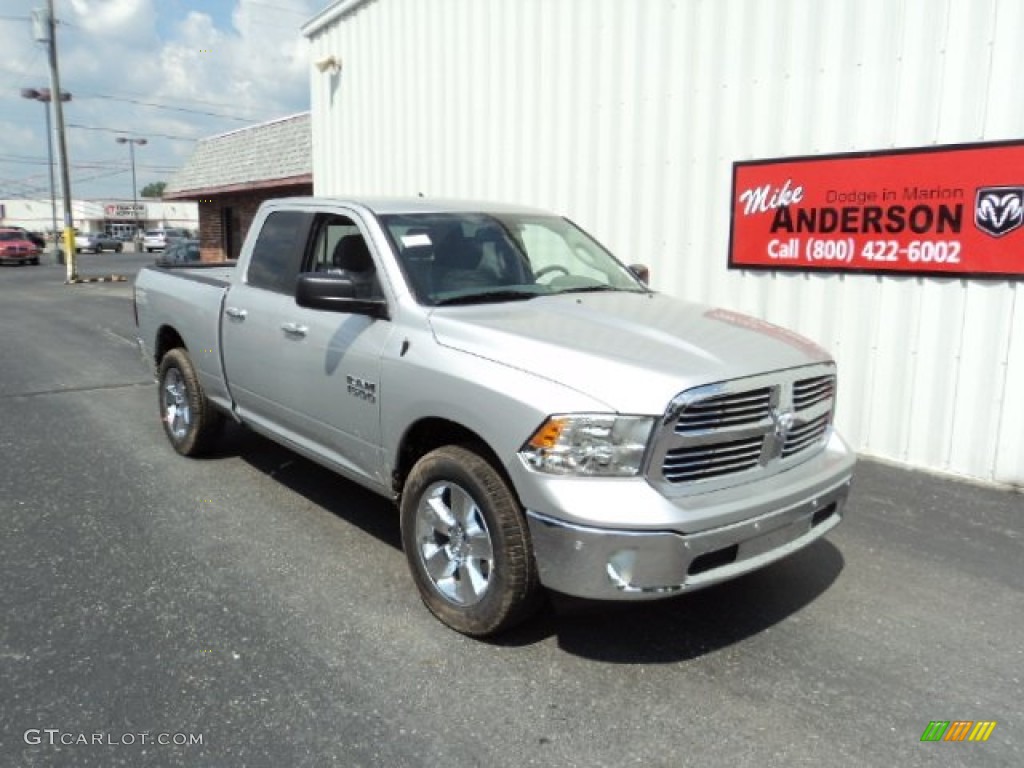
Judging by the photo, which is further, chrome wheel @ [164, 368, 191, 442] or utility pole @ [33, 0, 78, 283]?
utility pole @ [33, 0, 78, 283]

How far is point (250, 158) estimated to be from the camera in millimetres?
20922

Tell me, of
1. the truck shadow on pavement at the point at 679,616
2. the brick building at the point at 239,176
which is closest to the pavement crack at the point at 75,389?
the truck shadow on pavement at the point at 679,616

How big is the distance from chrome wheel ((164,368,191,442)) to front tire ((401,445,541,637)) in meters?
2.98

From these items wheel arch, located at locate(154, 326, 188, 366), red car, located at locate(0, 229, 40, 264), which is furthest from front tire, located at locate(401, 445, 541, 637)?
red car, located at locate(0, 229, 40, 264)

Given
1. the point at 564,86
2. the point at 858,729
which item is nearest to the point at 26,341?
the point at 564,86

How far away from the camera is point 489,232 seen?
4.62 metres

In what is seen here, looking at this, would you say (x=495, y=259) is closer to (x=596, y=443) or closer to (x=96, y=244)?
(x=596, y=443)

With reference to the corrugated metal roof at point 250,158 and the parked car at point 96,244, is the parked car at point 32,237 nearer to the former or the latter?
the parked car at point 96,244

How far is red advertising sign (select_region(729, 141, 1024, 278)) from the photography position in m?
5.59

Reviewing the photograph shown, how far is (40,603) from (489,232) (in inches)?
112

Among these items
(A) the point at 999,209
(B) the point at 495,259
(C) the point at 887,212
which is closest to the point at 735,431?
(B) the point at 495,259

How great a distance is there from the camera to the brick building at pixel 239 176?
61.9ft

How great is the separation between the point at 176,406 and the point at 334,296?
3022 millimetres

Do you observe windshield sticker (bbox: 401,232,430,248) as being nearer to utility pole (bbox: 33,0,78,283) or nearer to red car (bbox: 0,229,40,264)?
utility pole (bbox: 33,0,78,283)
